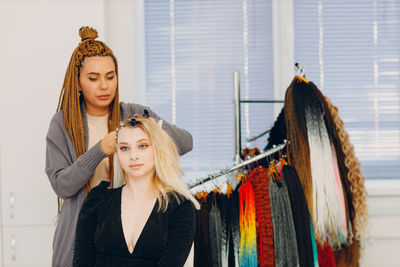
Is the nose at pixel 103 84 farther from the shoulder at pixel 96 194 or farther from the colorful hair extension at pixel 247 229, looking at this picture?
the colorful hair extension at pixel 247 229

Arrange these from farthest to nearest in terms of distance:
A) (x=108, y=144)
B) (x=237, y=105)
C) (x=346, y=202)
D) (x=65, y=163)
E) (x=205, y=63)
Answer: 1. (x=205, y=63)
2. (x=237, y=105)
3. (x=346, y=202)
4. (x=65, y=163)
5. (x=108, y=144)

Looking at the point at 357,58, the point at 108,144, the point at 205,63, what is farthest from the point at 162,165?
the point at 357,58

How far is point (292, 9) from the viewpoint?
9.04 feet

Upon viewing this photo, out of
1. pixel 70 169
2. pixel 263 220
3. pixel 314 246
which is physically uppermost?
pixel 70 169

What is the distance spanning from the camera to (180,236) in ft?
4.67

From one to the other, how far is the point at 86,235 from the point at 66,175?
0.97 feet

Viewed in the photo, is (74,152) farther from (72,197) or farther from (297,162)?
(297,162)

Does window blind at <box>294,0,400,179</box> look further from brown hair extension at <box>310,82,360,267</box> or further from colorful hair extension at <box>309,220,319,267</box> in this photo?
colorful hair extension at <box>309,220,319,267</box>

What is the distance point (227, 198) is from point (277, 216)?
21 centimetres

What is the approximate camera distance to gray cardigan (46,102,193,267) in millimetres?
1647

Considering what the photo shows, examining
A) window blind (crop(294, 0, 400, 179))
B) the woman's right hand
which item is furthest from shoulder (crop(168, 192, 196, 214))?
window blind (crop(294, 0, 400, 179))

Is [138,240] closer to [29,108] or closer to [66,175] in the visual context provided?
[66,175]

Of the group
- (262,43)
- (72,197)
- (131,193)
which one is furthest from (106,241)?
(262,43)

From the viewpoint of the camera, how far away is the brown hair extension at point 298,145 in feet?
5.98
